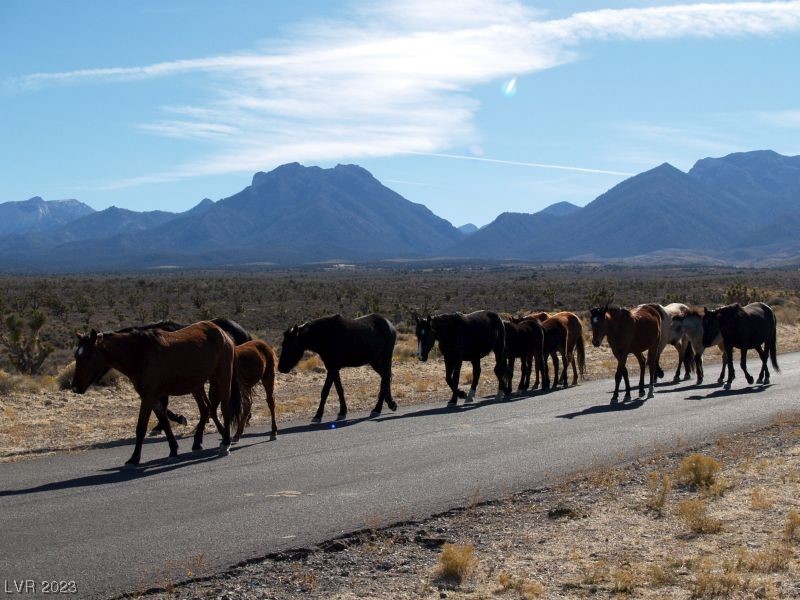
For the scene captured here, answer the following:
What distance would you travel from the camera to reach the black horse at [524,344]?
68.7 feet

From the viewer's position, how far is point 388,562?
8.12 metres

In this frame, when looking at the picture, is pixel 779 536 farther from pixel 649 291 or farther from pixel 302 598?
pixel 649 291

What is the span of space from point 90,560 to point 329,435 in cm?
694

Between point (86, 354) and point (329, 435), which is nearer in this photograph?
point (86, 354)

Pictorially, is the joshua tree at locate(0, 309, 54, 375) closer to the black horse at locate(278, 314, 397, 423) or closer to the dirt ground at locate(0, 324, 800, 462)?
the dirt ground at locate(0, 324, 800, 462)

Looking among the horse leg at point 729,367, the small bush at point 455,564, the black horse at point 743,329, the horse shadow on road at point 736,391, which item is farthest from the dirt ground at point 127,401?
the small bush at point 455,564

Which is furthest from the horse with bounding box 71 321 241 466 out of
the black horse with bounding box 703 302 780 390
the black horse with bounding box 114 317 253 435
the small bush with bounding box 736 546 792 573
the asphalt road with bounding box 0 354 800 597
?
the black horse with bounding box 703 302 780 390

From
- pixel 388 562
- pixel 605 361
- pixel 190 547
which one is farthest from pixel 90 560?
pixel 605 361

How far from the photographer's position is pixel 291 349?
54.1 ft

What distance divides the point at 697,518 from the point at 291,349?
29.2 ft

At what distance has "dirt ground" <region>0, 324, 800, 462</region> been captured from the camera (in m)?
15.0

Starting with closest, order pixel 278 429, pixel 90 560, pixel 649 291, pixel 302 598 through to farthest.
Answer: pixel 302 598, pixel 90 560, pixel 278 429, pixel 649 291

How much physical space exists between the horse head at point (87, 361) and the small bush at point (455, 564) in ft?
20.1

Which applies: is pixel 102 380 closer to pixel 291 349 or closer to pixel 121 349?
pixel 291 349
